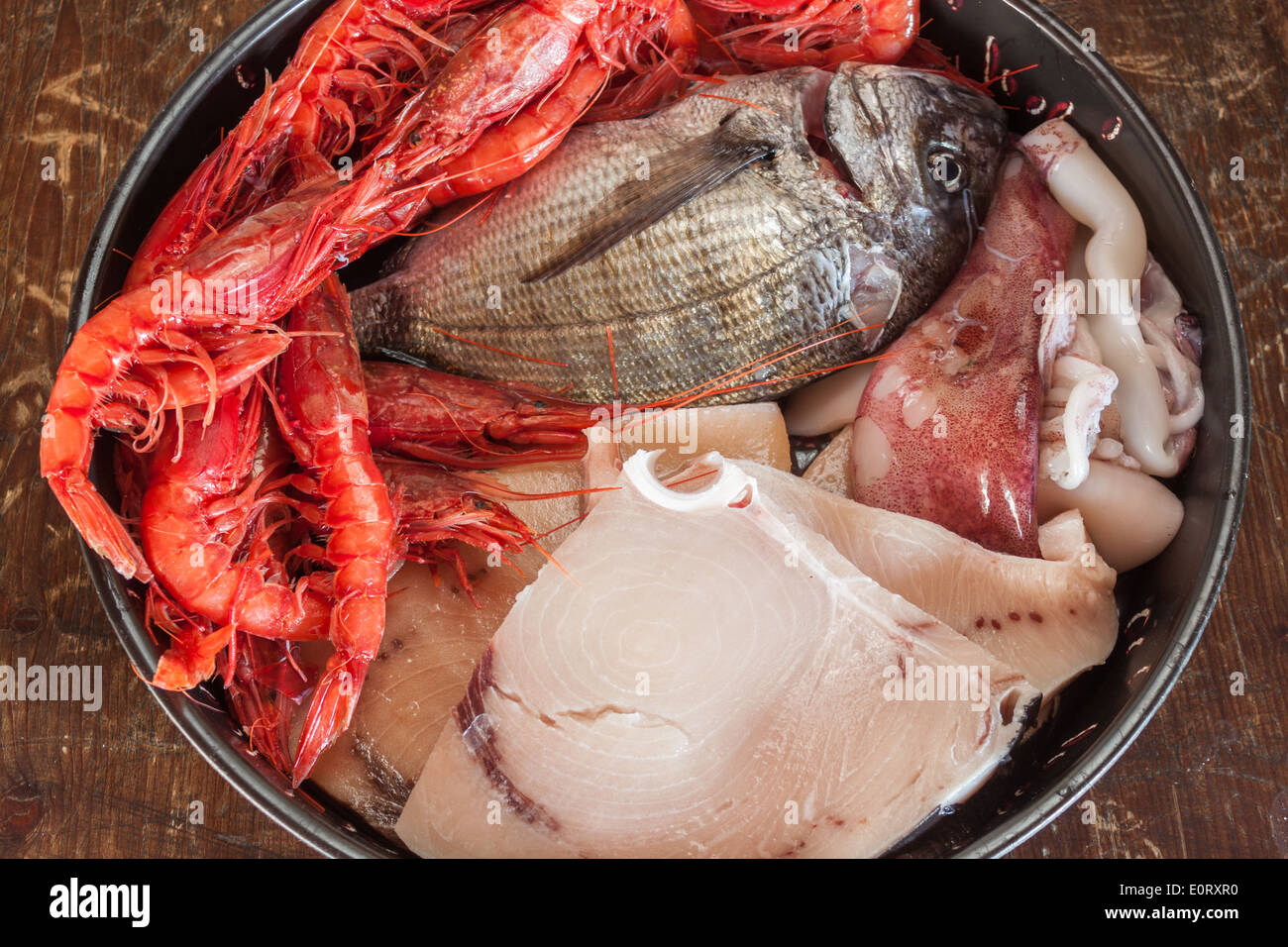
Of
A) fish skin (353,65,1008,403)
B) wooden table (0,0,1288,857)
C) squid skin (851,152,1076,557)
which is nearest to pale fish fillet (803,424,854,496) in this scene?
squid skin (851,152,1076,557)

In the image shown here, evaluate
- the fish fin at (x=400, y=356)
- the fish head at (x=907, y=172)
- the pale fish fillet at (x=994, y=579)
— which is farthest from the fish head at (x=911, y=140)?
the fish fin at (x=400, y=356)

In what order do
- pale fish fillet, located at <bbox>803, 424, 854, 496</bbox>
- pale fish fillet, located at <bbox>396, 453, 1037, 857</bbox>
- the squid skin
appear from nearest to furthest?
1. pale fish fillet, located at <bbox>396, 453, 1037, 857</bbox>
2. the squid skin
3. pale fish fillet, located at <bbox>803, 424, 854, 496</bbox>

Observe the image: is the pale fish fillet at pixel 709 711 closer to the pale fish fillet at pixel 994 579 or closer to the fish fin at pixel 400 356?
the pale fish fillet at pixel 994 579

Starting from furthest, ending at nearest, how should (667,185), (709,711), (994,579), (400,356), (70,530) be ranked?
(400,356), (70,530), (667,185), (994,579), (709,711)

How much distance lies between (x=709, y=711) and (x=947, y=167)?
1.10 meters

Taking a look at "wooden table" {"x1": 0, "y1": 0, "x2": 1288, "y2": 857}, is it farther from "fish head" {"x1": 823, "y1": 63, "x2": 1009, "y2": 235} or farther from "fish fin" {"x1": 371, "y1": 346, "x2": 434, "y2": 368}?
"fish fin" {"x1": 371, "y1": 346, "x2": 434, "y2": 368}

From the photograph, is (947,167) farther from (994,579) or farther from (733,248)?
(994,579)

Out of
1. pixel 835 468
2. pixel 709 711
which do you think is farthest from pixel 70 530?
pixel 835 468

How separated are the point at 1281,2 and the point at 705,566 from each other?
1.76 m

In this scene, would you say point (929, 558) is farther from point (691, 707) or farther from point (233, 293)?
point (233, 293)

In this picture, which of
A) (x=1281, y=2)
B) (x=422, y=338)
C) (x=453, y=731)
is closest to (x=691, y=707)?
(x=453, y=731)

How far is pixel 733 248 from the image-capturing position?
1.89 m

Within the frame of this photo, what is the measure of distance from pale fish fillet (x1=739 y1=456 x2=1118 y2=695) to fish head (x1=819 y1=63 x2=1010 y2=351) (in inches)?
15.1

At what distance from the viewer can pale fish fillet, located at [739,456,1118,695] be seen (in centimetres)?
176
